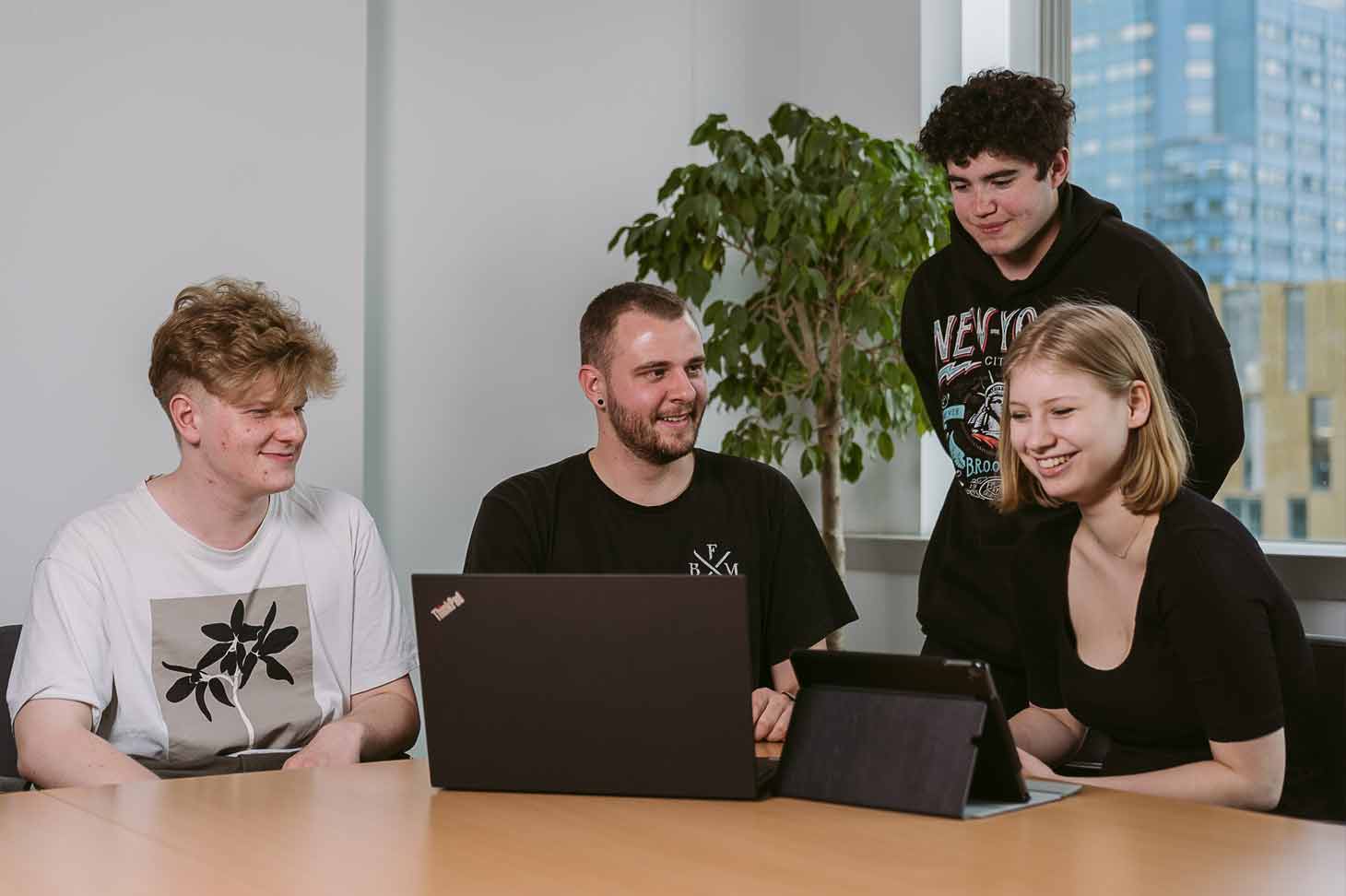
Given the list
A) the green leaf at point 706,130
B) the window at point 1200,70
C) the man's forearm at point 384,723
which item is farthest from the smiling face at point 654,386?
the window at point 1200,70

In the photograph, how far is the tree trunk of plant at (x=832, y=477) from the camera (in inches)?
138

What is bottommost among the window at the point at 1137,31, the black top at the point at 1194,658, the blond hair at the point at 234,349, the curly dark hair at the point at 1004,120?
the black top at the point at 1194,658

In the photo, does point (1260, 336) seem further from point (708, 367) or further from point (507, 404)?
point (507, 404)

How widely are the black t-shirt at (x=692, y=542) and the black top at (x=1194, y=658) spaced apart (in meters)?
0.53

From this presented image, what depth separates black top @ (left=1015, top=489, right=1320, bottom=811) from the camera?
1677 millimetres

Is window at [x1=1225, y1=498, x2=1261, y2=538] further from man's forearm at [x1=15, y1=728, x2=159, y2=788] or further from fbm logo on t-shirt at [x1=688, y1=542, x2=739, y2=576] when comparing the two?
man's forearm at [x1=15, y1=728, x2=159, y2=788]

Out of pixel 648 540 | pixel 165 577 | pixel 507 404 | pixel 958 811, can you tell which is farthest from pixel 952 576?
pixel 507 404

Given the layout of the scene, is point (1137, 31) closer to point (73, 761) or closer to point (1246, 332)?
point (1246, 332)

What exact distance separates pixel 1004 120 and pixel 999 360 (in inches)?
15.8

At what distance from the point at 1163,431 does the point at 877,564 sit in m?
2.01

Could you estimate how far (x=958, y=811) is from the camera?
1408mm

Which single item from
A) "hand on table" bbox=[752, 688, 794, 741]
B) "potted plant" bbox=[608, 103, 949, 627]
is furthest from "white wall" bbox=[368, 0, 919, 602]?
"hand on table" bbox=[752, 688, 794, 741]

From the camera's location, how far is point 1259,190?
335 cm

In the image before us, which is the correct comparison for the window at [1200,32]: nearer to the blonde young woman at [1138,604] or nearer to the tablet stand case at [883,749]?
the blonde young woman at [1138,604]
